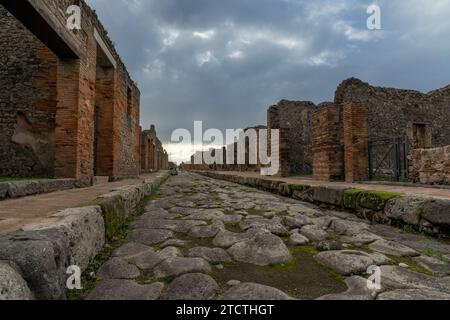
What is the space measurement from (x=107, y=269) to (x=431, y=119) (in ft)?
57.8

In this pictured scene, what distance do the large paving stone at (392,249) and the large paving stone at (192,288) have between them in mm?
1475

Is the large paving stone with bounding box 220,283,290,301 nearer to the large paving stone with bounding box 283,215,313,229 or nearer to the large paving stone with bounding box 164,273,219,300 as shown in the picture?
the large paving stone with bounding box 164,273,219,300

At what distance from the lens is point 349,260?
1910 mm

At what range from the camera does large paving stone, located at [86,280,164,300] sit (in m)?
1.41

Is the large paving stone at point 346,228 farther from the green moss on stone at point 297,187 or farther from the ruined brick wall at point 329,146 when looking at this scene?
the ruined brick wall at point 329,146

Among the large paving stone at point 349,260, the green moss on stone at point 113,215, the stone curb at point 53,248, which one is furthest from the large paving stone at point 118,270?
the large paving stone at point 349,260

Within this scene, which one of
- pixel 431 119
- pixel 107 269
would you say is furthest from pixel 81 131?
pixel 431 119

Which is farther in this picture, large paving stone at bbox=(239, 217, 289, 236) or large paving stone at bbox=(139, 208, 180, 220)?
large paving stone at bbox=(139, 208, 180, 220)

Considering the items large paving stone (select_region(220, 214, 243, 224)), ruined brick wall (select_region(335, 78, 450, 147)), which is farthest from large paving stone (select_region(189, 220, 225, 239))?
ruined brick wall (select_region(335, 78, 450, 147))

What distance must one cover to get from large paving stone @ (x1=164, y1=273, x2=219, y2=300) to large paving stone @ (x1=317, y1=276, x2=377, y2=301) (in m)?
0.57

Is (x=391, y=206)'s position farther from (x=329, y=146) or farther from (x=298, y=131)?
(x=298, y=131)

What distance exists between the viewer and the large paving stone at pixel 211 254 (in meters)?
1.99

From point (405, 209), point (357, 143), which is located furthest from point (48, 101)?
point (357, 143)

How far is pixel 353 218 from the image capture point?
387 centimetres
